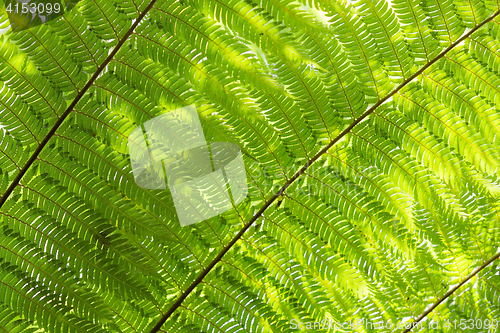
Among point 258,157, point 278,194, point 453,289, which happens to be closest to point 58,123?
point 258,157

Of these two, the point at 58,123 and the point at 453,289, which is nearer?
the point at 58,123

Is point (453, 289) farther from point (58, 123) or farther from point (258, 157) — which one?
point (58, 123)

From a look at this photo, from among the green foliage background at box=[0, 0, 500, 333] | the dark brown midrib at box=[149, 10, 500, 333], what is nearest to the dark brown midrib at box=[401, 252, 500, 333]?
the green foliage background at box=[0, 0, 500, 333]

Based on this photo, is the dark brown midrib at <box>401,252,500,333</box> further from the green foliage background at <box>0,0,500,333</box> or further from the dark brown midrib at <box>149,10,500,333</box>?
the dark brown midrib at <box>149,10,500,333</box>

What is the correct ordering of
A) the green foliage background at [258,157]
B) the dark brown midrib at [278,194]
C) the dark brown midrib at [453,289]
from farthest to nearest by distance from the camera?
the dark brown midrib at [453,289], the dark brown midrib at [278,194], the green foliage background at [258,157]

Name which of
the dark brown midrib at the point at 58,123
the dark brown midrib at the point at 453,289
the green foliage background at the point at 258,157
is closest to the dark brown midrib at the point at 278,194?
the green foliage background at the point at 258,157

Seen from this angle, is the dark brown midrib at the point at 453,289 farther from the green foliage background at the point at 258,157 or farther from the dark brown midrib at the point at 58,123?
the dark brown midrib at the point at 58,123

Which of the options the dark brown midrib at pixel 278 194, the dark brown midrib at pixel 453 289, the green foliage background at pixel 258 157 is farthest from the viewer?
the dark brown midrib at pixel 453 289

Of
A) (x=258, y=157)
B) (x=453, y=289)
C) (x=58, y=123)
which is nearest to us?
(x=58, y=123)

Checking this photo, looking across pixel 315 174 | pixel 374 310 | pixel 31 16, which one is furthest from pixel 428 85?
pixel 31 16

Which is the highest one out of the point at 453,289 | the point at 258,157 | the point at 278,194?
the point at 258,157
